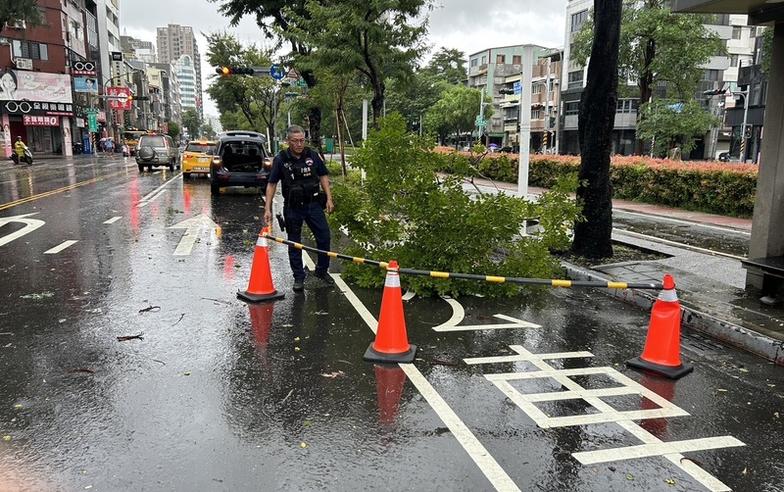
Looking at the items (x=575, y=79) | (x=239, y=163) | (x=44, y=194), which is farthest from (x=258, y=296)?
(x=575, y=79)

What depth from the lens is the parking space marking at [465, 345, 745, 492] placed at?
3.54 m

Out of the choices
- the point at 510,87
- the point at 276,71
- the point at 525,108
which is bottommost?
the point at 525,108

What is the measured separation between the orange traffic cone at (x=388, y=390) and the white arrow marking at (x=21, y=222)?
827 cm

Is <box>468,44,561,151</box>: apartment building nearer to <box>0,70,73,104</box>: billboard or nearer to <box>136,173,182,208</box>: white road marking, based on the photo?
<box>0,70,73,104</box>: billboard

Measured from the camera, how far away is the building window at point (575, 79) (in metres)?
63.9

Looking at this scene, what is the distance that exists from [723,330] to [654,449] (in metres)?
2.85

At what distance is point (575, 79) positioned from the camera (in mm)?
65062

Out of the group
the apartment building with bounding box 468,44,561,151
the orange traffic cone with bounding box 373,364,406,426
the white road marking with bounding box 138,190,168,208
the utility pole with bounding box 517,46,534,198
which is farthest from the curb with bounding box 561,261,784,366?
the apartment building with bounding box 468,44,561,151

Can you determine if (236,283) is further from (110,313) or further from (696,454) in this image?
(696,454)

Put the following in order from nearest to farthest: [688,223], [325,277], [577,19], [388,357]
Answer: [388,357]
[325,277]
[688,223]
[577,19]

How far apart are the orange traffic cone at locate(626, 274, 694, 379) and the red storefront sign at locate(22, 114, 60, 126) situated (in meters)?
58.4

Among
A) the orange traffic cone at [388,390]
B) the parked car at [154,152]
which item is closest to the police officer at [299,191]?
the orange traffic cone at [388,390]

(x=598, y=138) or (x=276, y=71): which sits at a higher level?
(x=276, y=71)

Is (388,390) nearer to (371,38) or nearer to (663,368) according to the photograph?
(663,368)
